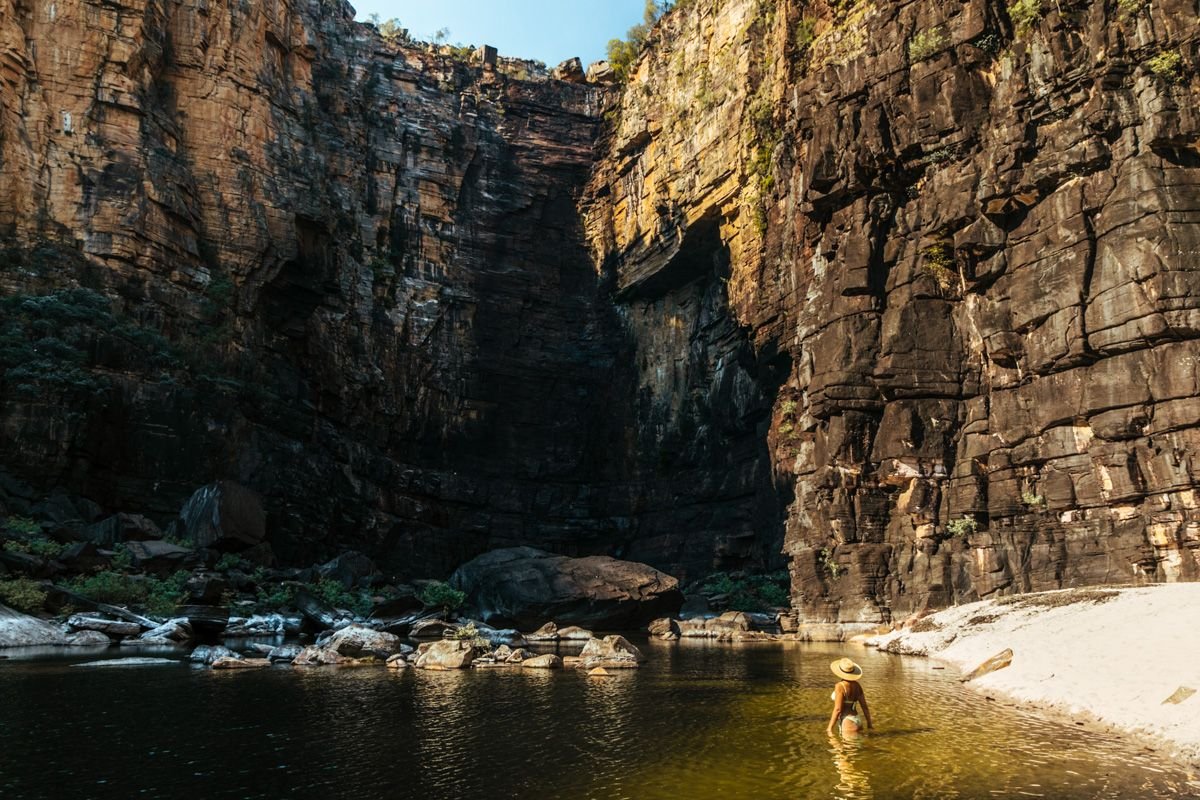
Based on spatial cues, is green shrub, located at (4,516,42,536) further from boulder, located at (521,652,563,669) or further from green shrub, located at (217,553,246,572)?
boulder, located at (521,652,563,669)

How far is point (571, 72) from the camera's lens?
8088 centimetres

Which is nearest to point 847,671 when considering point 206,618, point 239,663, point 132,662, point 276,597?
point 239,663

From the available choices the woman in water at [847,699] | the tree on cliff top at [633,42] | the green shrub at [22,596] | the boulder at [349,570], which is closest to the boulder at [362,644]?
the green shrub at [22,596]

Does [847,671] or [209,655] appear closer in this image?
[847,671]

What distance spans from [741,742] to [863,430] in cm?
2710

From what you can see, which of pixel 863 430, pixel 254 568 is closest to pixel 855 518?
pixel 863 430

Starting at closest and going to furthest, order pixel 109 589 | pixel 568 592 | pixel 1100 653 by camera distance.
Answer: pixel 1100 653 → pixel 109 589 → pixel 568 592

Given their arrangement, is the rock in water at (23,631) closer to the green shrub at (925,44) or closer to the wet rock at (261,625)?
the wet rock at (261,625)

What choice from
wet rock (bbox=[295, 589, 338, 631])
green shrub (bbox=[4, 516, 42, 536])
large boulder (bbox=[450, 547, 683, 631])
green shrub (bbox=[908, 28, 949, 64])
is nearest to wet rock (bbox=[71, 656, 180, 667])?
wet rock (bbox=[295, 589, 338, 631])

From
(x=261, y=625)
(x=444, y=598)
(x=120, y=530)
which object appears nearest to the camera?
(x=261, y=625)

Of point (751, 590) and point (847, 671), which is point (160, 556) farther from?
point (751, 590)

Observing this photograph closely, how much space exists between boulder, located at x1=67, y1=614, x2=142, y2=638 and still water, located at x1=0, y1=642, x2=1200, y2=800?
8405 millimetres

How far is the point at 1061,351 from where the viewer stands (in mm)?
30922

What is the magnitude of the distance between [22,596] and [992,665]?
28717mm
